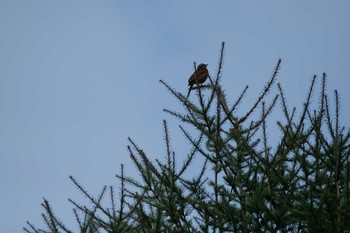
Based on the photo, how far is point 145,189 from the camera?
5297 millimetres

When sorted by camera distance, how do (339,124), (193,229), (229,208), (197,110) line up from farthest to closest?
1. (197,110)
2. (193,229)
3. (229,208)
4. (339,124)

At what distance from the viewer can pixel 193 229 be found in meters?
5.11

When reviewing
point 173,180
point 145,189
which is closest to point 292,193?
point 173,180

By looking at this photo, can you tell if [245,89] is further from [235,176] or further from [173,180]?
[173,180]

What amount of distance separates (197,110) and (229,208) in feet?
3.83

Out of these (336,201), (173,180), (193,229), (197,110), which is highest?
(197,110)

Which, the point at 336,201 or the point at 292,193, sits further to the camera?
the point at 292,193

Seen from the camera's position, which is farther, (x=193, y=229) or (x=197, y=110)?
(x=197, y=110)

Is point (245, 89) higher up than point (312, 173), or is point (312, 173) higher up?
point (245, 89)

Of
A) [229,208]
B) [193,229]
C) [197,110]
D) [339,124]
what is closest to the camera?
[339,124]

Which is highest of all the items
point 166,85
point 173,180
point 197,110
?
point 166,85

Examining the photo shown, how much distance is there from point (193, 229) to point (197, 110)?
119 cm

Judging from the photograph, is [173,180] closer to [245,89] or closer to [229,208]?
[229,208]

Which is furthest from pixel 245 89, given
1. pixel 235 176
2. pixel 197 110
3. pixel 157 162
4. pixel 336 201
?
pixel 336 201
